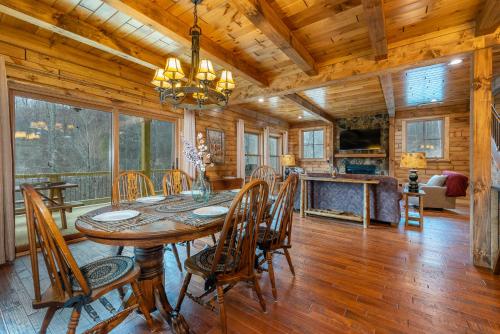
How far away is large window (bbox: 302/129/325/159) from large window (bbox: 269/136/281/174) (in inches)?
38.5

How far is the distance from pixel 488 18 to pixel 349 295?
9.30ft

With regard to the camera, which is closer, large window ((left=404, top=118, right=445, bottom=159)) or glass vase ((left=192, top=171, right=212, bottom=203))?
glass vase ((left=192, top=171, right=212, bottom=203))

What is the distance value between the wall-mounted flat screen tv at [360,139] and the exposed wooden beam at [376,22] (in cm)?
470

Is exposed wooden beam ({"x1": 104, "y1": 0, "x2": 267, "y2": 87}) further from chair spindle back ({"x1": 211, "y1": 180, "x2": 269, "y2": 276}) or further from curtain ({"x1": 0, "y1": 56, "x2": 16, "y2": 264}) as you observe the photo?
chair spindle back ({"x1": 211, "y1": 180, "x2": 269, "y2": 276})

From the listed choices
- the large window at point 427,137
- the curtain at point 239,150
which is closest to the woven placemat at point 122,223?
the curtain at point 239,150

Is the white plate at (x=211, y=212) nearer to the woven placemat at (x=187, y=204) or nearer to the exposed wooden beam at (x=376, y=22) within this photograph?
the woven placemat at (x=187, y=204)

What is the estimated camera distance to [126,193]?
259 centimetres

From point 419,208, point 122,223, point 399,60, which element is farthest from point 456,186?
point 122,223

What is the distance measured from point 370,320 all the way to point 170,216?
160 centimetres

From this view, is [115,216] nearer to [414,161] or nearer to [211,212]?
[211,212]

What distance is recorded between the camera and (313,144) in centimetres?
802

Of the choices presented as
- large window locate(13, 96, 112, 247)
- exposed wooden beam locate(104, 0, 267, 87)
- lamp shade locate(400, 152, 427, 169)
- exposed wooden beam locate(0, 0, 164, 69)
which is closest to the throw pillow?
lamp shade locate(400, 152, 427, 169)

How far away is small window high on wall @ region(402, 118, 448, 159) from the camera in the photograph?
19.6 feet

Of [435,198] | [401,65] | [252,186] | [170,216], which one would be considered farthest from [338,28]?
[435,198]
